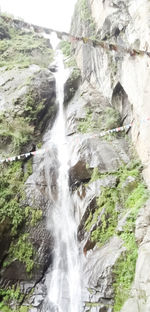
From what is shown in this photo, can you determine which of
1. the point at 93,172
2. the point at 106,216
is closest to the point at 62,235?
the point at 106,216

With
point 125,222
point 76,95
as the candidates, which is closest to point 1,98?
point 76,95

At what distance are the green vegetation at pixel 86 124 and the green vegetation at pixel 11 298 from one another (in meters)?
8.19

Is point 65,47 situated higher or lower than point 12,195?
higher

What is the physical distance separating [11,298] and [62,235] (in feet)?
9.40

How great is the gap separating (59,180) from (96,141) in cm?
271

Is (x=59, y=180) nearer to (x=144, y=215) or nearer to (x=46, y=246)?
(x=46, y=246)

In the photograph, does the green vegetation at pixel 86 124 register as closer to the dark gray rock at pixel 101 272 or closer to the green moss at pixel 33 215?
the green moss at pixel 33 215

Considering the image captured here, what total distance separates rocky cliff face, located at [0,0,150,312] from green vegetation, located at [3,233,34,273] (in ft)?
0.12

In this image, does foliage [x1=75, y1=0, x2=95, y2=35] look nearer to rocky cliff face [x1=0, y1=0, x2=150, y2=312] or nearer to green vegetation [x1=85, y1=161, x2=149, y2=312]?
rocky cliff face [x1=0, y1=0, x2=150, y2=312]

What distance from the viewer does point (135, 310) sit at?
17.5 ft

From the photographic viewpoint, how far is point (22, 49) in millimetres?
21578

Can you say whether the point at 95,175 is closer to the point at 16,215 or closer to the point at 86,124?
the point at 16,215

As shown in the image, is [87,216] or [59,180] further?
[59,180]

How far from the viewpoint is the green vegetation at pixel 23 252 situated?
8828 millimetres
